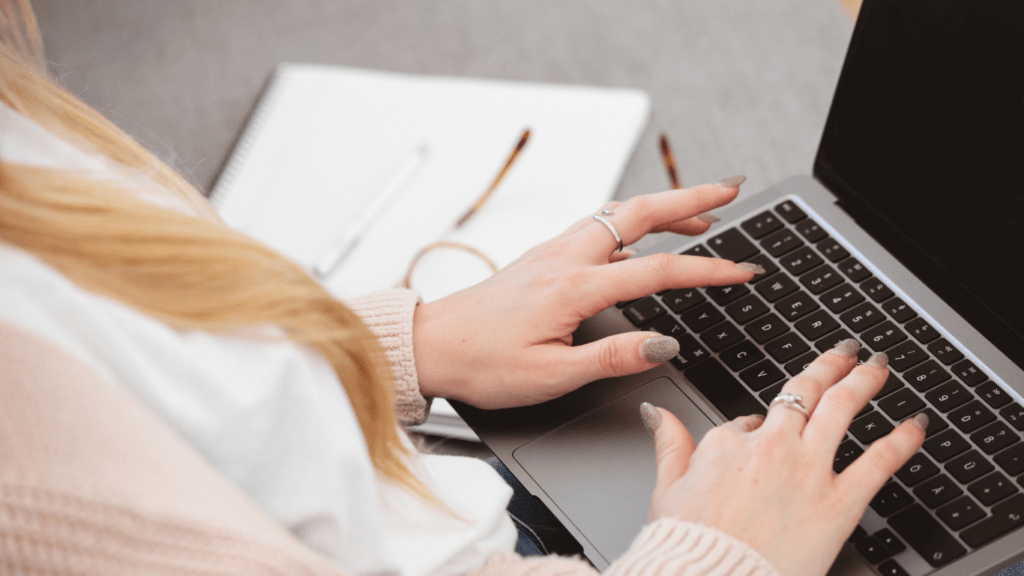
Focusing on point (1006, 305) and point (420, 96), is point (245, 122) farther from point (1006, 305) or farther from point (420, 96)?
point (1006, 305)

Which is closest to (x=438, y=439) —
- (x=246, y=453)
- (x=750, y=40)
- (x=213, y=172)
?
(x=246, y=453)

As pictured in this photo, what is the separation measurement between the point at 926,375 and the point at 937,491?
0.08 metres

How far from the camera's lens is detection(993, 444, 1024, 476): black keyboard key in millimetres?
447

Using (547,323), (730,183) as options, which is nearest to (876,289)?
(730,183)

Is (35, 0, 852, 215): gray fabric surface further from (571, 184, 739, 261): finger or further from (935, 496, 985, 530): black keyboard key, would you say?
(935, 496, 985, 530): black keyboard key

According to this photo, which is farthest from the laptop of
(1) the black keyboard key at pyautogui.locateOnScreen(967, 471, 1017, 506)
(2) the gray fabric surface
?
(2) the gray fabric surface

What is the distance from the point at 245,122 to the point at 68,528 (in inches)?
25.6

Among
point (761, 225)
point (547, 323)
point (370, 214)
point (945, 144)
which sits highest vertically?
point (945, 144)

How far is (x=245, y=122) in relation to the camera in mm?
844

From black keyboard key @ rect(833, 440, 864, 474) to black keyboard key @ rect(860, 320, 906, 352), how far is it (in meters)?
0.07

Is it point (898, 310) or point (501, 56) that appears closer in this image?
point (898, 310)

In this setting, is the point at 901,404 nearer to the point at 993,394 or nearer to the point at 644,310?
the point at 993,394

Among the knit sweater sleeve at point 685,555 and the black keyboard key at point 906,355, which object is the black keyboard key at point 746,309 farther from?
the knit sweater sleeve at point 685,555

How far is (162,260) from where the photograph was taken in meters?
0.33
